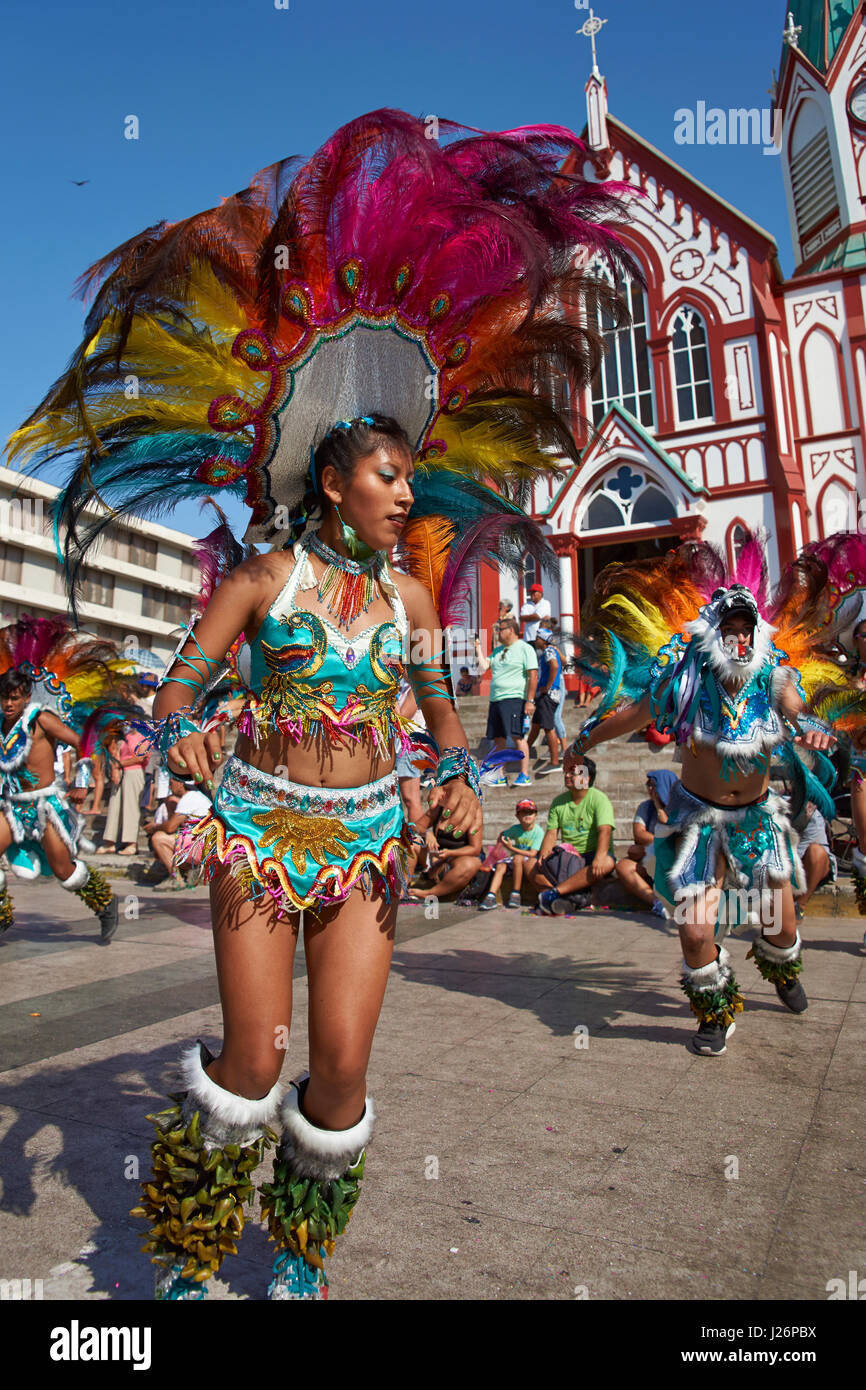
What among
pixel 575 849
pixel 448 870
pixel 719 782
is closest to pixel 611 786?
pixel 575 849

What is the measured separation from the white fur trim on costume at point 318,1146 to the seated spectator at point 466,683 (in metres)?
16.0

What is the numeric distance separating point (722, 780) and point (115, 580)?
5804cm

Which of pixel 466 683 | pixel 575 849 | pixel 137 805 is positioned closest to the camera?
pixel 575 849

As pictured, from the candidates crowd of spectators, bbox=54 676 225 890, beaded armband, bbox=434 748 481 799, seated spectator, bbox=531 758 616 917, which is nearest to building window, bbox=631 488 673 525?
crowd of spectators, bbox=54 676 225 890

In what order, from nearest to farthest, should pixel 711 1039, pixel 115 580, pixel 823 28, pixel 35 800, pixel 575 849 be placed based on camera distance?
pixel 711 1039 → pixel 35 800 → pixel 575 849 → pixel 823 28 → pixel 115 580

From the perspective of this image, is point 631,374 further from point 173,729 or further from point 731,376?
point 173,729

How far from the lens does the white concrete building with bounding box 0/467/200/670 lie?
4706 centimetres

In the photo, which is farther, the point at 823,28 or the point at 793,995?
the point at 823,28

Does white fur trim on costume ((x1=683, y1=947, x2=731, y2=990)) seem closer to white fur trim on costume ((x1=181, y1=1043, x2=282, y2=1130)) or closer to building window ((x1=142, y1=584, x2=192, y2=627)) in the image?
white fur trim on costume ((x1=181, y1=1043, x2=282, y2=1130))

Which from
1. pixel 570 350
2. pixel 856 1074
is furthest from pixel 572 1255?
pixel 570 350

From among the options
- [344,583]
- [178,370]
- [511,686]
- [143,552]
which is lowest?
[344,583]

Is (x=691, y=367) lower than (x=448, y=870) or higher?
higher

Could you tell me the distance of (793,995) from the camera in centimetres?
466
